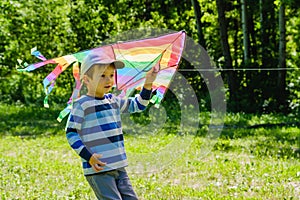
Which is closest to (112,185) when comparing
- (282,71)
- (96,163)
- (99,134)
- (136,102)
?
(96,163)

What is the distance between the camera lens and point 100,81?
4.02 m

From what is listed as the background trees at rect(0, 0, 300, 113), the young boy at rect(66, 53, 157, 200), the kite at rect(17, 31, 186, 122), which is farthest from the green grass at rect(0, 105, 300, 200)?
the background trees at rect(0, 0, 300, 113)

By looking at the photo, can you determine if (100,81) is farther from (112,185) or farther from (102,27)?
(102,27)

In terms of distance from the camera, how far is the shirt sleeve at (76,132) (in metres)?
3.91

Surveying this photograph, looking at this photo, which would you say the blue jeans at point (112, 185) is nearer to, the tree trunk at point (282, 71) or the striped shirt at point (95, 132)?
the striped shirt at point (95, 132)

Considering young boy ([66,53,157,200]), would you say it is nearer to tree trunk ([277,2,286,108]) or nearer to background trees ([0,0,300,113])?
tree trunk ([277,2,286,108])

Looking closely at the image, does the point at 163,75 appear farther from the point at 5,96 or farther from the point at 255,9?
the point at 5,96

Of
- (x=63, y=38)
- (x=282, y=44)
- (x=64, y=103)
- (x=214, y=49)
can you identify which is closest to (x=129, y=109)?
(x=282, y=44)

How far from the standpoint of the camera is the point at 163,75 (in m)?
4.93

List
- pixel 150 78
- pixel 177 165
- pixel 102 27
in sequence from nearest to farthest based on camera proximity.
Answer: pixel 150 78, pixel 177 165, pixel 102 27

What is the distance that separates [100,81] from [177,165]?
3862 mm

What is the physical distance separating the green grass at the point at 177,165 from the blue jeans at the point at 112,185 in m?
1.52

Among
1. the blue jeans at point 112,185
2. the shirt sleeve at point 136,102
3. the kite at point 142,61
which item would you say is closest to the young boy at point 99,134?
the blue jeans at point 112,185

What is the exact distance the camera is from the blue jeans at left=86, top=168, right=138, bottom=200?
155 inches
